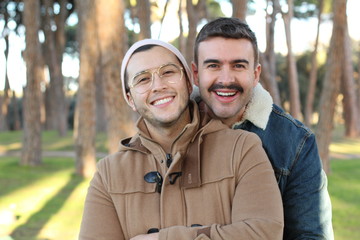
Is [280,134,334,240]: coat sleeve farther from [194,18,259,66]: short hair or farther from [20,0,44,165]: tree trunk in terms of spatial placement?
[20,0,44,165]: tree trunk

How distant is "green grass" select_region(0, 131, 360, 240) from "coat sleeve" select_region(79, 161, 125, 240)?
2886 millimetres

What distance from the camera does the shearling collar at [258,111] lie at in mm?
2569

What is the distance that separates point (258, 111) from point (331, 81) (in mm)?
8525

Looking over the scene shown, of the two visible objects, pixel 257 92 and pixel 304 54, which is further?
pixel 304 54

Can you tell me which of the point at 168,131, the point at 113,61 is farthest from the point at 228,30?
the point at 113,61

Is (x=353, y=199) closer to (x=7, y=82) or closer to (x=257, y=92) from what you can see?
(x=257, y=92)

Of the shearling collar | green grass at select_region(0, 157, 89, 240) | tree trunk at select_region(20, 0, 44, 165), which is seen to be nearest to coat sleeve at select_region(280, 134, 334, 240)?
the shearling collar

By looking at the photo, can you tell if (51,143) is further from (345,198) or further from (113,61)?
(113,61)

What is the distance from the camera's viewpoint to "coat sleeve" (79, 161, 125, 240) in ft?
7.67

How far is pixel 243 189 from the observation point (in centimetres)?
219

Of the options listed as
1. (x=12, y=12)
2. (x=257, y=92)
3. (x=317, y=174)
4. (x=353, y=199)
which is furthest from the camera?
(x=12, y=12)

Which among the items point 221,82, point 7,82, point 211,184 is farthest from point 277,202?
point 7,82

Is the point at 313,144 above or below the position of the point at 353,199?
above

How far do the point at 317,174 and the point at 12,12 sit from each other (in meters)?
29.9
